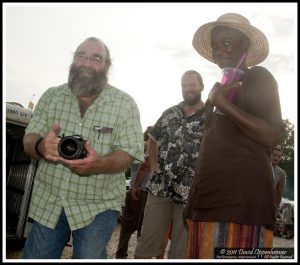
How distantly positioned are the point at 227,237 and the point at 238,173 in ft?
1.36

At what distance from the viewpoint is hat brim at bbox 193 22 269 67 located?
9.84 ft

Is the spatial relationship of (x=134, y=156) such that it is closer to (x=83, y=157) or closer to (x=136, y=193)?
(x=83, y=157)

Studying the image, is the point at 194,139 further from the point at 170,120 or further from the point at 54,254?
the point at 54,254

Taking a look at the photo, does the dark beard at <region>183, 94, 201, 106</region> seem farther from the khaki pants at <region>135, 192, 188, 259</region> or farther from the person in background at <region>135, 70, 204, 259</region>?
the khaki pants at <region>135, 192, 188, 259</region>

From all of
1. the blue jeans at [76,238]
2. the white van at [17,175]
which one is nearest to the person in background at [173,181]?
the blue jeans at [76,238]

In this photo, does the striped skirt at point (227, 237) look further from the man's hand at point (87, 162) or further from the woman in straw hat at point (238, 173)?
the man's hand at point (87, 162)

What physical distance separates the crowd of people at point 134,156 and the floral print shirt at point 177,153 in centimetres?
145

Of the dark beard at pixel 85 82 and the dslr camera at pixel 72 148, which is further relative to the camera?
the dark beard at pixel 85 82

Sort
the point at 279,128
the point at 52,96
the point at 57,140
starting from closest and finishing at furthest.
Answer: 1. the point at 279,128
2. the point at 57,140
3. the point at 52,96

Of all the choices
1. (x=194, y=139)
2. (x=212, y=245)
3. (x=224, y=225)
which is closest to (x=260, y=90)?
(x=224, y=225)

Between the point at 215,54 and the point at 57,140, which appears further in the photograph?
the point at 215,54

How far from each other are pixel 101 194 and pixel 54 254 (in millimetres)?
591

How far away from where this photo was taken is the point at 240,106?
2531mm

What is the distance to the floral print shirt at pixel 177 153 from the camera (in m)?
4.49
